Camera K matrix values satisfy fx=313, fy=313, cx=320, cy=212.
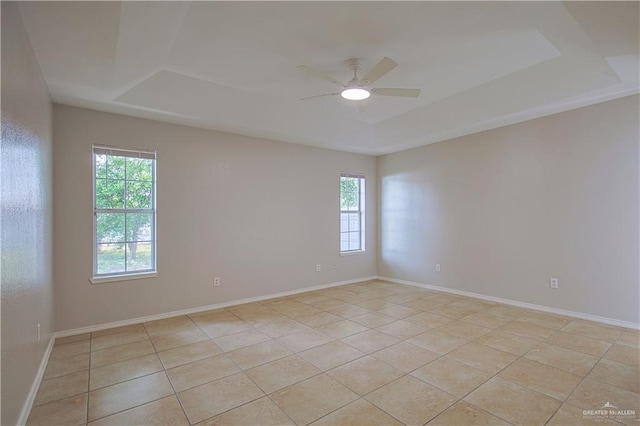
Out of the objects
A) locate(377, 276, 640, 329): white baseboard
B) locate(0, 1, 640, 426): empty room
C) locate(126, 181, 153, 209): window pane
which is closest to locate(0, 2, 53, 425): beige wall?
locate(0, 1, 640, 426): empty room

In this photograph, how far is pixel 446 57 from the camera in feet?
10.0

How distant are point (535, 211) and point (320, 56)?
3.54 m

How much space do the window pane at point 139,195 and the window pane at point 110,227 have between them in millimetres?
189

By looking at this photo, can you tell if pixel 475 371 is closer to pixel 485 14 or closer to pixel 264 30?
pixel 485 14

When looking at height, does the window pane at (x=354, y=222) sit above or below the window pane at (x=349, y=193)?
below

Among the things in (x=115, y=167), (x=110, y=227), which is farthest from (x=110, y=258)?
(x=115, y=167)

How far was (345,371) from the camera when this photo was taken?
266 cm

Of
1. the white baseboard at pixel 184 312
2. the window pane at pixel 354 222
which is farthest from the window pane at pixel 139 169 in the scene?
the window pane at pixel 354 222

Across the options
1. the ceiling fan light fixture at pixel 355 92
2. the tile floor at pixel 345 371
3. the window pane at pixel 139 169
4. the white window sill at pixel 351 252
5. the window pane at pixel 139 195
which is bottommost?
the tile floor at pixel 345 371

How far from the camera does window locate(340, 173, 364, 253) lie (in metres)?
6.15

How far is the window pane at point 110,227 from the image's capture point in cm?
373

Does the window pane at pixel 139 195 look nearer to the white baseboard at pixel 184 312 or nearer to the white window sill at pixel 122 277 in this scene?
the white window sill at pixel 122 277

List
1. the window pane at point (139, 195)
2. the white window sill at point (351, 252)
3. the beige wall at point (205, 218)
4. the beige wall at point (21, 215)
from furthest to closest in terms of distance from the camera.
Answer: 1. the white window sill at point (351, 252)
2. the window pane at point (139, 195)
3. the beige wall at point (205, 218)
4. the beige wall at point (21, 215)

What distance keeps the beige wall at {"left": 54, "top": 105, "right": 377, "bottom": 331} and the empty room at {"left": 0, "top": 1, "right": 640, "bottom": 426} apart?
0.09 ft
